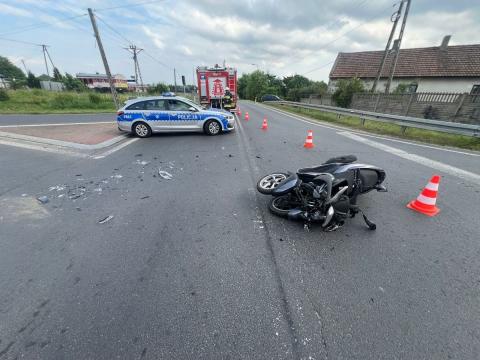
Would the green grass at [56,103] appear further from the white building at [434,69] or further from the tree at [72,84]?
the tree at [72,84]

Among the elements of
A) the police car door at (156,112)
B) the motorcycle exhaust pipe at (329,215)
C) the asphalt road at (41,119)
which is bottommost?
the asphalt road at (41,119)

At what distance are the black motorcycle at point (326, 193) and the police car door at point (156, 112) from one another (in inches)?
265

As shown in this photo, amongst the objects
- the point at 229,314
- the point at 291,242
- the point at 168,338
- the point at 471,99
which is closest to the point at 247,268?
the point at 229,314

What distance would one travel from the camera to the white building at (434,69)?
2198cm

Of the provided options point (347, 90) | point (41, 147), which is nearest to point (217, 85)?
point (41, 147)

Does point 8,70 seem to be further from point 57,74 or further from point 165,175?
point 165,175

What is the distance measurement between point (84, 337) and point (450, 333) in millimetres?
2872

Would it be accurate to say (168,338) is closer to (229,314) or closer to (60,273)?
(229,314)

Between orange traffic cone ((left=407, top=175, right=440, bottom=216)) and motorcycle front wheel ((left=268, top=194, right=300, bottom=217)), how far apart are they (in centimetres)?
203

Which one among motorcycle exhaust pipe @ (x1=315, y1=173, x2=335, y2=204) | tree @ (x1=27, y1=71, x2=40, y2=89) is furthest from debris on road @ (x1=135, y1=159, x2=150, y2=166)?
tree @ (x1=27, y1=71, x2=40, y2=89)

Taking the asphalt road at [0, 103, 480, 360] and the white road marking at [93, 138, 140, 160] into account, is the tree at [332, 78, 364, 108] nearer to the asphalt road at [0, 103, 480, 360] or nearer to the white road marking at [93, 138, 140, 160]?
the asphalt road at [0, 103, 480, 360]

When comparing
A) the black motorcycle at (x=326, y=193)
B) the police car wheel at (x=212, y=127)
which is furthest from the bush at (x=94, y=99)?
the black motorcycle at (x=326, y=193)

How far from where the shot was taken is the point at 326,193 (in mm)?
2709

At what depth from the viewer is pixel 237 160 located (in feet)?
19.2
